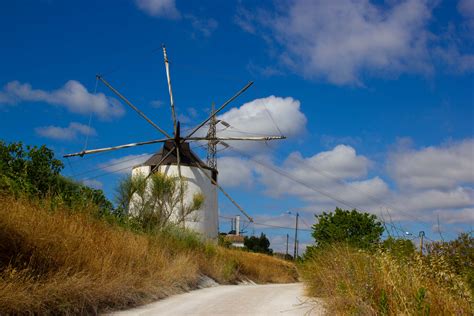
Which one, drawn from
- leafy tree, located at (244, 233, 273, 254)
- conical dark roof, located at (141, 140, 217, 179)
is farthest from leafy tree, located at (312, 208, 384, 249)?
leafy tree, located at (244, 233, 273, 254)

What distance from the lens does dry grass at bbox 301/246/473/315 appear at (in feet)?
17.5

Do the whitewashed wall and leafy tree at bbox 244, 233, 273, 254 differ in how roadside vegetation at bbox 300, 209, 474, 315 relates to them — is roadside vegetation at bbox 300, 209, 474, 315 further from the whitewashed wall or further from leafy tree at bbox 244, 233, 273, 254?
leafy tree at bbox 244, 233, 273, 254

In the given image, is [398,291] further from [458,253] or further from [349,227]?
[349,227]

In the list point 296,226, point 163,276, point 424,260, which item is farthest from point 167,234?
point 296,226

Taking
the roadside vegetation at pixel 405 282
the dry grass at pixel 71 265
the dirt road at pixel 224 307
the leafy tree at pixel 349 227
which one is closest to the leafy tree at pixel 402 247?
the roadside vegetation at pixel 405 282

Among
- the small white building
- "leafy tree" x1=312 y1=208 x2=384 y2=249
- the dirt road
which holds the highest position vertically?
the small white building

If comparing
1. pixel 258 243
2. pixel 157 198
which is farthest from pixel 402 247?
pixel 258 243

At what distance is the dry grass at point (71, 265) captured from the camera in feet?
21.0

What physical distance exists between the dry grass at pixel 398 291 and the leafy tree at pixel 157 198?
18015 millimetres

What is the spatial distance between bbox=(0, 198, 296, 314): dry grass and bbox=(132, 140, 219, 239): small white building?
1732 cm

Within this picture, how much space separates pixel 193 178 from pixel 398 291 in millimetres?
25334

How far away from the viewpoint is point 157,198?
27.3 m

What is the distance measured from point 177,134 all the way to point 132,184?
796 cm

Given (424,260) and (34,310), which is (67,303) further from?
(424,260)
